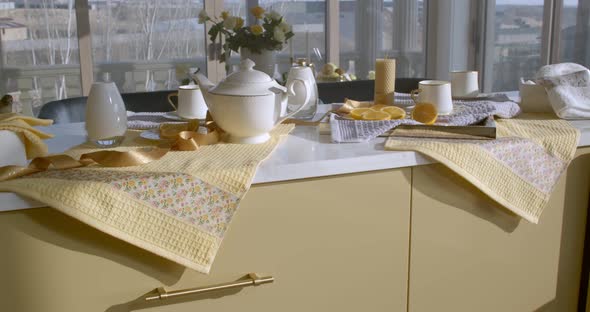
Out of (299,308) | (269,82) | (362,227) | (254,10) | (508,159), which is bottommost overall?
(299,308)

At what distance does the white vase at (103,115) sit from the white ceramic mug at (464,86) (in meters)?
0.83

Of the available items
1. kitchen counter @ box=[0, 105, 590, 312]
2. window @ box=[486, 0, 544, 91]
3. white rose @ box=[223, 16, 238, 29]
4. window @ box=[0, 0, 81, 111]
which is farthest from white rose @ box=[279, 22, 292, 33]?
window @ box=[0, 0, 81, 111]

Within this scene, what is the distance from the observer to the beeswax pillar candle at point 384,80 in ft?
5.01

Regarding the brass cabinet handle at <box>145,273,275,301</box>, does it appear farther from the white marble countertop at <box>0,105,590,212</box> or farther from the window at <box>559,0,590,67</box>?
the window at <box>559,0,590,67</box>

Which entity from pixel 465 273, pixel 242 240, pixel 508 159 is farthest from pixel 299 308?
pixel 508 159

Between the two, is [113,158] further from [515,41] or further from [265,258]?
[515,41]

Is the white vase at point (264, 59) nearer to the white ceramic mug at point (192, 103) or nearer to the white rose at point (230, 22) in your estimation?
the white rose at point (230, 22)

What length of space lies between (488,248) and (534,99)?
0.42m

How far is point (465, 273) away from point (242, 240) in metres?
0.47

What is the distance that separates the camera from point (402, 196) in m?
1.14

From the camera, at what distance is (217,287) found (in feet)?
3.39

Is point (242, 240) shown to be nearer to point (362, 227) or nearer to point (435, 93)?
point (362, 227)

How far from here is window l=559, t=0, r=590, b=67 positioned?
3971 millimetres

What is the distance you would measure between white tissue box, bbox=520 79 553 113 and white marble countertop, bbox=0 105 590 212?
207 mm
